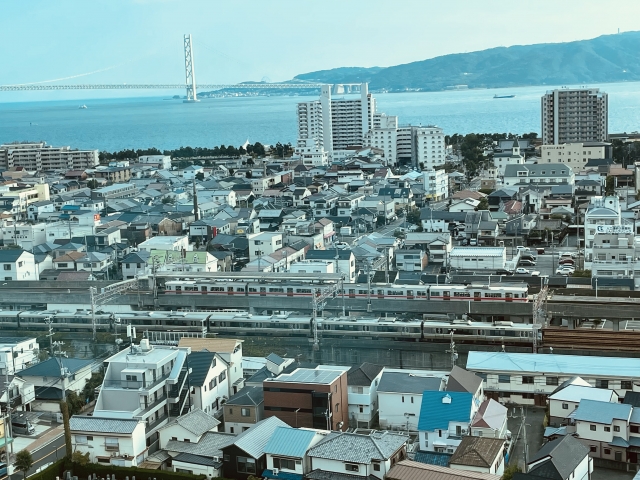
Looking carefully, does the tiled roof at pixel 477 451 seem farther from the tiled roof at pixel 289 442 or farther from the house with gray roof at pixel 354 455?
the tiled roof at pixel 289 442

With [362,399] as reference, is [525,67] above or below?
above

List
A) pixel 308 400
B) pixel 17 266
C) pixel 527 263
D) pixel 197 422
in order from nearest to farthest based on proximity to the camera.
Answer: pixel 197 422
pixel 308 400
pixel 17 266
pixel 527 263

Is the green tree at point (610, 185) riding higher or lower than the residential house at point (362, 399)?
higher

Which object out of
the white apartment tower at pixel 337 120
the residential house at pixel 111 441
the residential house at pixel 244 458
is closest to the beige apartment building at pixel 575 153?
the white apartment tower at pixel 337 120

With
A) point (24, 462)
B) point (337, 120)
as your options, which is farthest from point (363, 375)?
point (337, 120)

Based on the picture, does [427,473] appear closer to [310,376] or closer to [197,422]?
[310,376]

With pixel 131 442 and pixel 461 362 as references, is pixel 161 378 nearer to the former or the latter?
pixel 131 442
